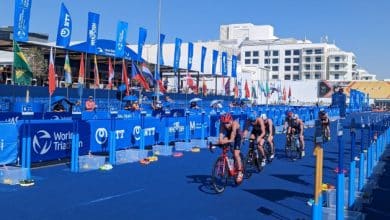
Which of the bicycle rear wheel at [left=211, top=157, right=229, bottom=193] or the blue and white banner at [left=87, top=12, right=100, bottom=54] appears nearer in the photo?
the bicycle rear wheel at [left=211, top=157, right=229, bottom=193]

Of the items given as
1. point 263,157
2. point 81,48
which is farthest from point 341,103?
point 263,157

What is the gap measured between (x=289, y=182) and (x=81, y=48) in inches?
892

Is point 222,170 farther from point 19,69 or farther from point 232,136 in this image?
point 19,69

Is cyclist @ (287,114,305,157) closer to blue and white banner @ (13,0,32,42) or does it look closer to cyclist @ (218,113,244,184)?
cyclist @ (218,113,244,184)

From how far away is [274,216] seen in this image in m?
9.13

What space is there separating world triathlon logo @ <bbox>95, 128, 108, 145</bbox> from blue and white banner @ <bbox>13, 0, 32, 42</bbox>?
6.73 meters

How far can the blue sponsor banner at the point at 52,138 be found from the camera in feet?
47.0

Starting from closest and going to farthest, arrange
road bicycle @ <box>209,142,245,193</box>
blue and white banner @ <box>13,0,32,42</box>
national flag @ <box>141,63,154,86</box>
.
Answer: road bicycle @ <box>209,142,245,193</box>
blue and white banner @ <box>13,0,32,42</box>
national flag @ <box>141,63,154,86</box>

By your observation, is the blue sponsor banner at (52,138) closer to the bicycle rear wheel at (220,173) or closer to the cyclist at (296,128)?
the bicycle rear wheel at (220,173)

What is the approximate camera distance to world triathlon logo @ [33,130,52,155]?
47.1 ft

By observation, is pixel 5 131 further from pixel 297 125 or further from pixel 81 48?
pixel 81 48

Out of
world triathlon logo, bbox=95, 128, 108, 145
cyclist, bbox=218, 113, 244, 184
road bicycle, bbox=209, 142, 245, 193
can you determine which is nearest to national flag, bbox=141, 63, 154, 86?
world triathlon logo, bbox=95, 128, 108, 145

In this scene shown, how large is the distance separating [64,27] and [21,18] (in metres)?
3.37

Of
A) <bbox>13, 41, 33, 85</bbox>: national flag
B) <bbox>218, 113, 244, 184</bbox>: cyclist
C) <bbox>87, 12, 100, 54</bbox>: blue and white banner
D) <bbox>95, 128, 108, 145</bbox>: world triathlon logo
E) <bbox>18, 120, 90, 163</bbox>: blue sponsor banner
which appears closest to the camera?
<bbox>218, 113, 244, 184</bbox>: cyclist
